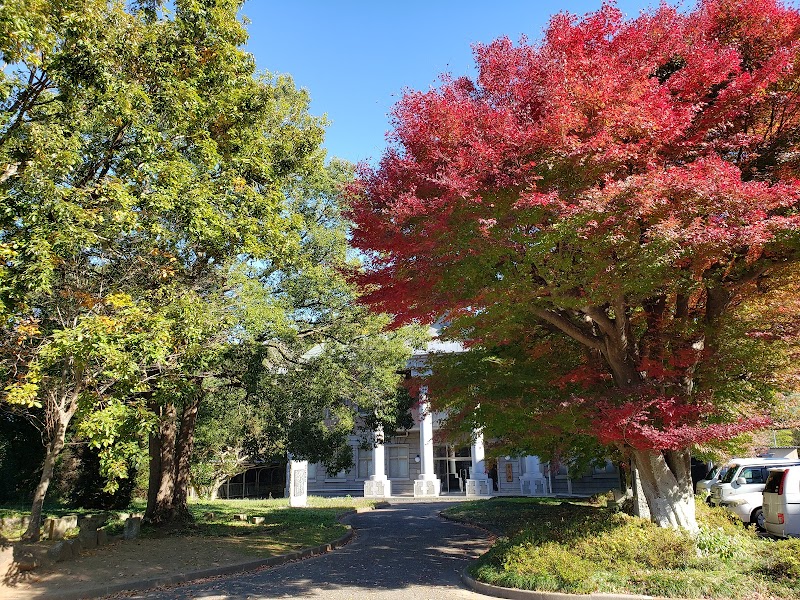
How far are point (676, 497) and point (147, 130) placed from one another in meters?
10.8

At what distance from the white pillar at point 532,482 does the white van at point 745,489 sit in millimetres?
16433

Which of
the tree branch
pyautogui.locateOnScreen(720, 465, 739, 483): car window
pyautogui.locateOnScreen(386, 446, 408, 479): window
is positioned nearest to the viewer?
the tree branch

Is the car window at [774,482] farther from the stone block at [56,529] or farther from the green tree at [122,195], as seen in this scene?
the stone block at [56,529]

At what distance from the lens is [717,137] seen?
8508 millimetres

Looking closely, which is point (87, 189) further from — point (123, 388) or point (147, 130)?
point (123, 388)

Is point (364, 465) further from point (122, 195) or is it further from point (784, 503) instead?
point (122, 195)

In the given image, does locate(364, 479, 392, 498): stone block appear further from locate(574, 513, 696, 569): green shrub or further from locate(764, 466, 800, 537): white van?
locate(574, 513, 696, 569): green shrub

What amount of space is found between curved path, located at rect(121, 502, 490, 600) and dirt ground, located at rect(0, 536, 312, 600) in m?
0.89

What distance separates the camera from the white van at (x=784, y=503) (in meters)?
11.5

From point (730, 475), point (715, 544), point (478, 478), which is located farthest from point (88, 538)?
point (478, 478)

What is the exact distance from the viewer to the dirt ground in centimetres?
920

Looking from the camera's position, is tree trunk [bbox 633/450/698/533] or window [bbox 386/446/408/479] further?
window [bbox 386/446/408/479]

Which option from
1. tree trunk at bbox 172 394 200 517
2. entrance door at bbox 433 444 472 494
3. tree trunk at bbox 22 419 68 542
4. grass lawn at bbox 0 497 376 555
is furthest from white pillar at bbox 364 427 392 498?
tree trunk at bbox 22 419 68 542

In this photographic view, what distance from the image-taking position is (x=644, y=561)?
27.1 feet
